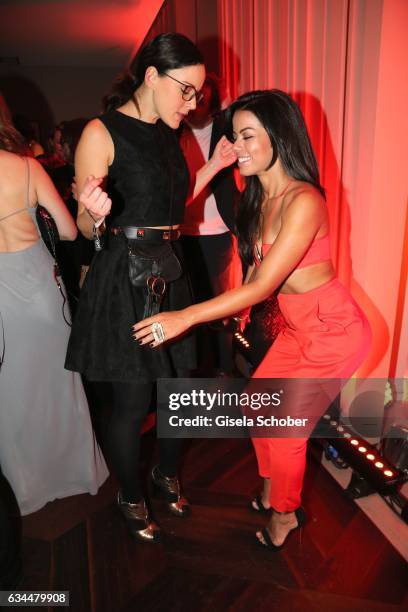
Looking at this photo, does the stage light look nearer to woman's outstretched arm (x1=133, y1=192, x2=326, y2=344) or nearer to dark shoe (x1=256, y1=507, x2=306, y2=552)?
dark shoe (x1=256, y1=507, x2=306, y2=552)

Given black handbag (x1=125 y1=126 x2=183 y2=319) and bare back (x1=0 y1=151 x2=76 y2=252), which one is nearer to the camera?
black handbag (x1=125 y1=126 x2=183 y2=319)

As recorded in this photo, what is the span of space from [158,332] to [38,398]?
2.71ft

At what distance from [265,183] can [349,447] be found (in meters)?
1.17

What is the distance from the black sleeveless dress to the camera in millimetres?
1441

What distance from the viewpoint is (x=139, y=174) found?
1441mm

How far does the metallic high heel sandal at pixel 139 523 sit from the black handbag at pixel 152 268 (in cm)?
82

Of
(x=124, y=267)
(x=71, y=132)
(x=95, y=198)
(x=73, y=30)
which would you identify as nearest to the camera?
(x=95, y=198)

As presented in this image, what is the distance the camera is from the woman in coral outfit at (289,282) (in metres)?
1.37

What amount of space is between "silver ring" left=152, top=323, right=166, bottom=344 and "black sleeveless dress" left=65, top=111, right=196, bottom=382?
245 millimetres

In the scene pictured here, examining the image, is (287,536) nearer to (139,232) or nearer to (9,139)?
(139,232)

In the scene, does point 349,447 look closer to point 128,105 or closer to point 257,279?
point 257,279

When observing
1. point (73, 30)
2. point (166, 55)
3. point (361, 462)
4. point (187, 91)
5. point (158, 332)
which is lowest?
point (361, 462)

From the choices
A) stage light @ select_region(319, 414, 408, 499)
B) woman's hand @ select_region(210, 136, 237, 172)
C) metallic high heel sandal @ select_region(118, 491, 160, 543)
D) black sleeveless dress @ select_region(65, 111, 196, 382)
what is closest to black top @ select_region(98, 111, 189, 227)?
black sleeveless dress @ select_region(65, 111, 196, 382)

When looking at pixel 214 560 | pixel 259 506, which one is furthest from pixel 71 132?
pixel 214 560
